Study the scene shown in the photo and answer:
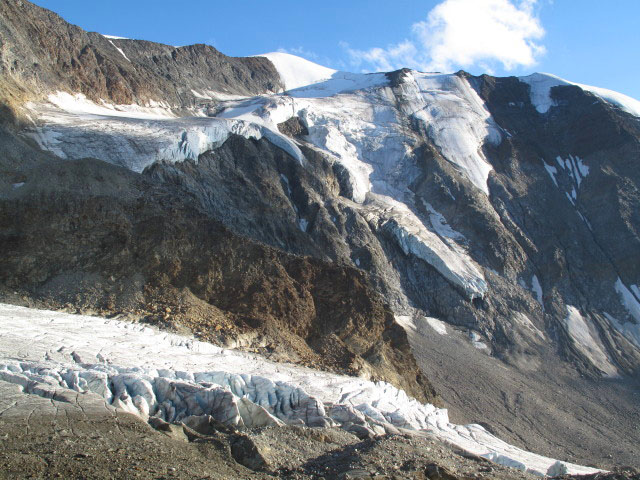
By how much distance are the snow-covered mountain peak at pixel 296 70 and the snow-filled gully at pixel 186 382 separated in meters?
94.6

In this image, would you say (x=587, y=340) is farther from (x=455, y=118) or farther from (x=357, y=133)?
(x=455, y=118)

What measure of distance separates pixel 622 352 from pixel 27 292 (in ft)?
181

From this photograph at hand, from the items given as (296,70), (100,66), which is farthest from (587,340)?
(296,70)

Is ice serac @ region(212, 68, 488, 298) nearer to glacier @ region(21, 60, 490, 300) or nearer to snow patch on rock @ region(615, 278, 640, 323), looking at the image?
glacier @ region(21, 60, 490, 300)

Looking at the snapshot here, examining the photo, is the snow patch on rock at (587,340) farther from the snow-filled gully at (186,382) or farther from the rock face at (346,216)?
the snow-filled gully at (186,382)

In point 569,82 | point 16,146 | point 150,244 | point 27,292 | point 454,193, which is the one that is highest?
point 569,82

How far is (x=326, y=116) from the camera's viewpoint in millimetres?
79938

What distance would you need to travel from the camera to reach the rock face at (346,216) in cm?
3006

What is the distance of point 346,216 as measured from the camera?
199 ft

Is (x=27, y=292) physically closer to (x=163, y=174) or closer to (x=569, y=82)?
(x=163, y=174)

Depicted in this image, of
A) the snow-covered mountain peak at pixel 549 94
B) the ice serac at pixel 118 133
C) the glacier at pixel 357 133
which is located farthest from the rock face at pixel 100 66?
the snow-covered mountain peak at pixel 549 94

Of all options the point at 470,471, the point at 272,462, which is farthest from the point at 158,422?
the point at 470,471

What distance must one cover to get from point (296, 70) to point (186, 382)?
111 metres

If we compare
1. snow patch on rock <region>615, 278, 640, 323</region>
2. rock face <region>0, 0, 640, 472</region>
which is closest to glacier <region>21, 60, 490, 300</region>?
rock face <region>0, 0, 640, 472</region>
